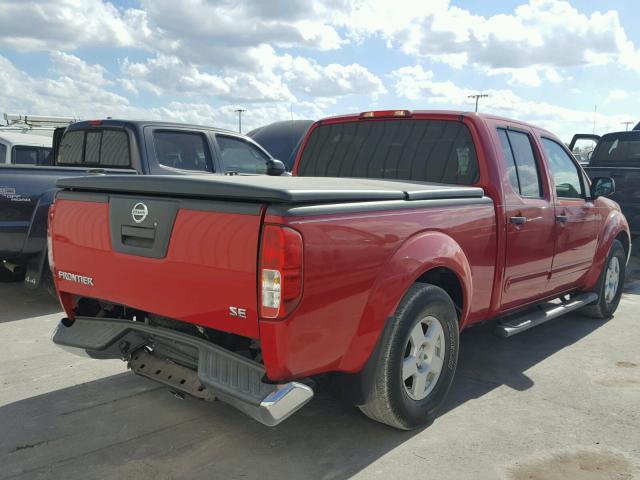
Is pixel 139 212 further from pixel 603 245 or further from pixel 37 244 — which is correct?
pixel 603 245

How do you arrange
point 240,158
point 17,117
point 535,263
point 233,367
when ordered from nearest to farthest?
point 233,367 → point 535,263 → point 240,158 → point 17,117

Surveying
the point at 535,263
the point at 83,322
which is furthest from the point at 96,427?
the point at 535,263

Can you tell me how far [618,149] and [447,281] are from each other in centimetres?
800

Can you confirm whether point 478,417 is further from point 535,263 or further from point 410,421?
point 535,263

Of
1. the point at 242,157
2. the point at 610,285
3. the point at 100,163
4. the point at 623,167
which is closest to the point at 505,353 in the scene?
the point at 610,285

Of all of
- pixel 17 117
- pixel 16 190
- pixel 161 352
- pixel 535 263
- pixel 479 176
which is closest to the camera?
pixel 161 352

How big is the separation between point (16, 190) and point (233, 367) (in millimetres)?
3824

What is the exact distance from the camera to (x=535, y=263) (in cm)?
444

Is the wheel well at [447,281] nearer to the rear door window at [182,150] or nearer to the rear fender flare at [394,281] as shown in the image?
the rear fender flare at [394,281]

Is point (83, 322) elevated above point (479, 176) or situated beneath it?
situated beneath

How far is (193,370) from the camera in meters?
3.09

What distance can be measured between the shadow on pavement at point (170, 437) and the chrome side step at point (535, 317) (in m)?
0.40

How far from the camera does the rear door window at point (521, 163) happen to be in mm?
4324

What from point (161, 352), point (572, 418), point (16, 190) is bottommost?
point (572, 418)
